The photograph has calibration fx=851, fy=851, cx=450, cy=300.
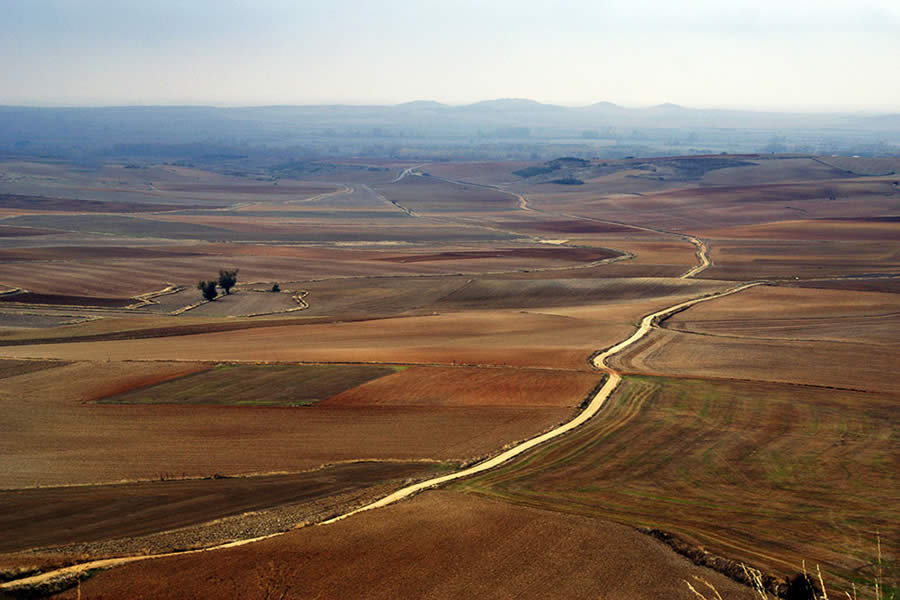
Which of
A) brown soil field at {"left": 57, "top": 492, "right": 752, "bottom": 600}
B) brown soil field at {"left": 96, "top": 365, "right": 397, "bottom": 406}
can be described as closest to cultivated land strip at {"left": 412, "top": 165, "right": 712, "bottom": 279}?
brown soil field at {"left": 96, "top": 365, "right": 397, "bottom": 406}

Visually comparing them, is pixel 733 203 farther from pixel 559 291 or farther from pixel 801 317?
pixel 801 317

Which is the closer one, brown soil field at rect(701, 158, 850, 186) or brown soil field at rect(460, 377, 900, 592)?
brown soil field at rect(460, 377, 900, 592)

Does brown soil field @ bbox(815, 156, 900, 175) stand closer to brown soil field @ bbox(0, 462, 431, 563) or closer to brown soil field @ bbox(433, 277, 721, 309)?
brown soil field @ bbox(433, 277, 721, 309)

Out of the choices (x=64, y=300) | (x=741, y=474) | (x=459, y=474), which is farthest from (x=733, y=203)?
(x=459, y=474)

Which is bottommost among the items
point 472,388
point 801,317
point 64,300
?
point 64,300

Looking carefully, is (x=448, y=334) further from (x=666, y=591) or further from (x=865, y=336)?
(x=666, y=591)

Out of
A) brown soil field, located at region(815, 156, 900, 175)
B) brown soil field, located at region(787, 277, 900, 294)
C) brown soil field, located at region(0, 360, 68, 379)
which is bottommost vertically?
brown soil field, located at region(787, 277, 900, 294)
